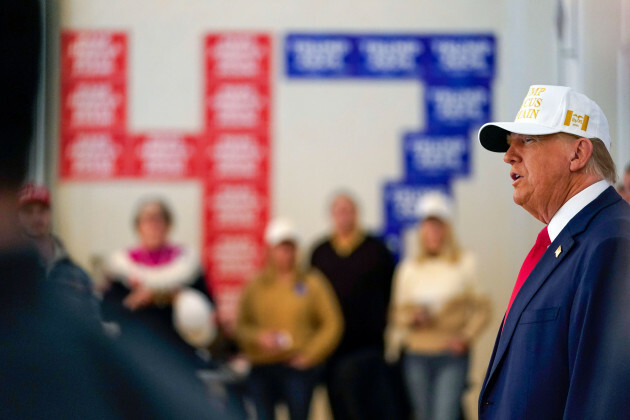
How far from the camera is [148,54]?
6.88 metres

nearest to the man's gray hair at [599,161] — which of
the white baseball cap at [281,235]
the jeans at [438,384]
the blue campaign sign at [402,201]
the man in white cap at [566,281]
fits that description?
the man in white cap at [566,281]

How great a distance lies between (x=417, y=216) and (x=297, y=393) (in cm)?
192

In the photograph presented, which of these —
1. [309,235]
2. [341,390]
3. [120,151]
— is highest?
[120,151]

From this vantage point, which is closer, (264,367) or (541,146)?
(541,146)

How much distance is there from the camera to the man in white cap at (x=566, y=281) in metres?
1.68

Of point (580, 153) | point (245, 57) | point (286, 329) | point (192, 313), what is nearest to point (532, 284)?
point (580, 153)

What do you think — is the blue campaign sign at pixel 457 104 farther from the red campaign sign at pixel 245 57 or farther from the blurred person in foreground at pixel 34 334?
the blurred person in foreground at pixel 34 334

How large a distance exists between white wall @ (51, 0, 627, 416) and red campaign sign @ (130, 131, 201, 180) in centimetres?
8

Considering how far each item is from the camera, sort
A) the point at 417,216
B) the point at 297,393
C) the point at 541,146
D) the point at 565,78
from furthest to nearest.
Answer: the point at 417,216 → the point at 297,393 → the point at 565,78 → the point at 541,146

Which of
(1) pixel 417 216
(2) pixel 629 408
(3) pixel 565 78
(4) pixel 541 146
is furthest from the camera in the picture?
(1) pixel 417 216

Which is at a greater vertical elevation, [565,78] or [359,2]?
[359,2]

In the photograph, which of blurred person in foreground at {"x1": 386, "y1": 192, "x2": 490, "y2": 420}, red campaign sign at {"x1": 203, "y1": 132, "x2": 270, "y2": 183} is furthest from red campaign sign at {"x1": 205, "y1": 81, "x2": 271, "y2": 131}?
blurred person in foreground at {"x1": 386, "y1": 192, "x2": 490, "y2": 420}

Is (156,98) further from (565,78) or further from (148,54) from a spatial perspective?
(565,78)

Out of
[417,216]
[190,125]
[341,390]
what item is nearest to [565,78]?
[341,390]
